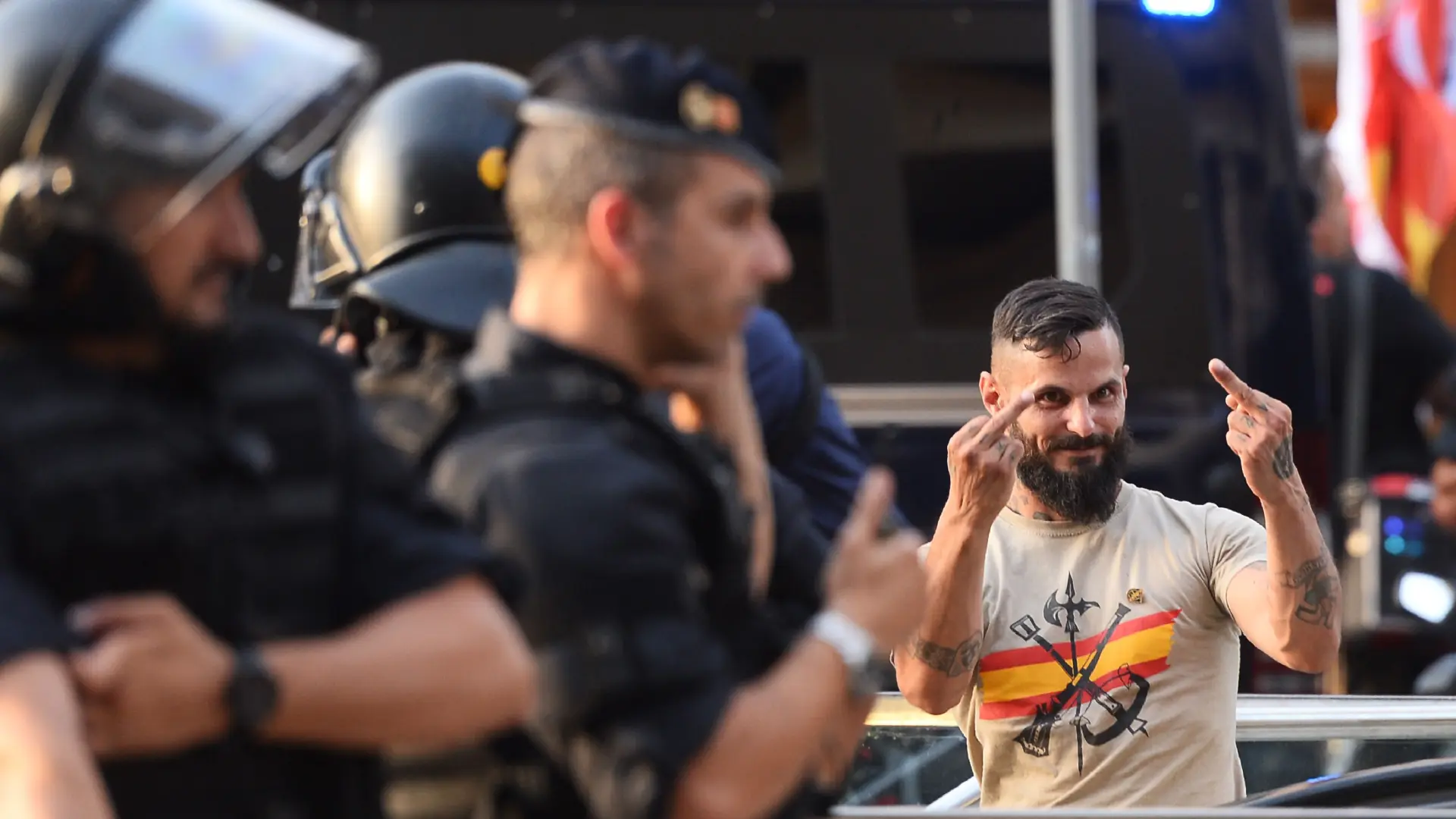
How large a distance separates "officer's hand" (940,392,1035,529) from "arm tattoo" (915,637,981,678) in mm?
196

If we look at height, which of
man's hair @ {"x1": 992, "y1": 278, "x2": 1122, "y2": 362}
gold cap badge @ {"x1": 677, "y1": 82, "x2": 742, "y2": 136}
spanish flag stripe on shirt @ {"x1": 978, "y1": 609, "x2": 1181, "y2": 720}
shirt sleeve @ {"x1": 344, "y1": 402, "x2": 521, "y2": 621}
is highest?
gold cap badge @ {"x1": 677, "y1": 82, "x2": 742, "y2": 136}

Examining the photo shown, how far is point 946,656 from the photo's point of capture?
3.43 meters

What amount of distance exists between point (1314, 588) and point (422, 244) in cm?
152

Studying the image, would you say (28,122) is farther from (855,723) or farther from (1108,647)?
(1108,647)

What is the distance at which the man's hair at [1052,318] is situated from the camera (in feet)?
11.9

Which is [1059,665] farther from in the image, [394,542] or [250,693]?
[250,693]

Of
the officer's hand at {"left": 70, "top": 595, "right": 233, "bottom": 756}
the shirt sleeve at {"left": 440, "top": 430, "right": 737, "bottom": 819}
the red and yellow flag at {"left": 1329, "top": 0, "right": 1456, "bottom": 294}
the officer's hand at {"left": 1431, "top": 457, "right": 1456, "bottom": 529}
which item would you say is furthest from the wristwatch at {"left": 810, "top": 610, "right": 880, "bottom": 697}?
the red and yellow flag at {"left": 1329, "top": 0, "right": 1456, "bottom": 294}

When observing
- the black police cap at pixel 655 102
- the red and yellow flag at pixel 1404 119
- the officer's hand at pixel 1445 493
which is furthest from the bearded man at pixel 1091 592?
the red and yellow flag at pixel 1404 119

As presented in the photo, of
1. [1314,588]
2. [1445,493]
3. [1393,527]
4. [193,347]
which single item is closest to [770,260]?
[193,347]

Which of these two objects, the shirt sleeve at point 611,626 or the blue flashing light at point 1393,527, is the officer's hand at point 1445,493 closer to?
the blue flashing light at point 1393,527

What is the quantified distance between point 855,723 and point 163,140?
86 cm

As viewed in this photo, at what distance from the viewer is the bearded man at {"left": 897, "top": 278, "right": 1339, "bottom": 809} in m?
3.43

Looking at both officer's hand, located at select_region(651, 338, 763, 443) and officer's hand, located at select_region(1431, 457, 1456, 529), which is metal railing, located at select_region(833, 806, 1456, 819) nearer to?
officer's hand, located at select_region(651, 338, 763, 443)

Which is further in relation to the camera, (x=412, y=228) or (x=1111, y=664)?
(x=1111, y=664)
